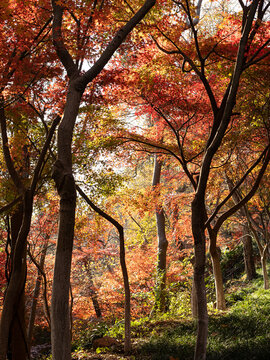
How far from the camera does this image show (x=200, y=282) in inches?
169

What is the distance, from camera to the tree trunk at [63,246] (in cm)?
334

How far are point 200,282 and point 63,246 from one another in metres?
2.00

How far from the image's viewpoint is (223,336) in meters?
5.60

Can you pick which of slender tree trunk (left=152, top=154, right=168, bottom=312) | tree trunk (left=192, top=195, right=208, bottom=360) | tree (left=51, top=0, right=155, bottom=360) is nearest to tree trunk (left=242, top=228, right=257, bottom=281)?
slender tree trunk (left=152, top=154, right=168, bottom=312)

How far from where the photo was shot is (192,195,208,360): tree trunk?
4.14 m

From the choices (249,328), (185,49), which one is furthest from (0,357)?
(185,49)

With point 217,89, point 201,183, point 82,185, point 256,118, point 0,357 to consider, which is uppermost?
point 217,89

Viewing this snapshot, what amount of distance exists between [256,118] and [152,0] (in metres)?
3.85

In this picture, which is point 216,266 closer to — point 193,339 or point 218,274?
point 218,274

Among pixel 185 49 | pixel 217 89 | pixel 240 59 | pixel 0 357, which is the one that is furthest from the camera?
pixel 217 89

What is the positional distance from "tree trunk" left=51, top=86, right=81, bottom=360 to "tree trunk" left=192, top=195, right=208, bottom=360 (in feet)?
5.83

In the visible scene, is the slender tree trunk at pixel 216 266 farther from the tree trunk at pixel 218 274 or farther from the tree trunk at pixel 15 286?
the tree trunk at pixel 15 286

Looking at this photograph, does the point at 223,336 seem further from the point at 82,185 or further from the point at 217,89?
the point at 217,89

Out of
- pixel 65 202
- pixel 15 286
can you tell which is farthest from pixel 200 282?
pixel 15 286
